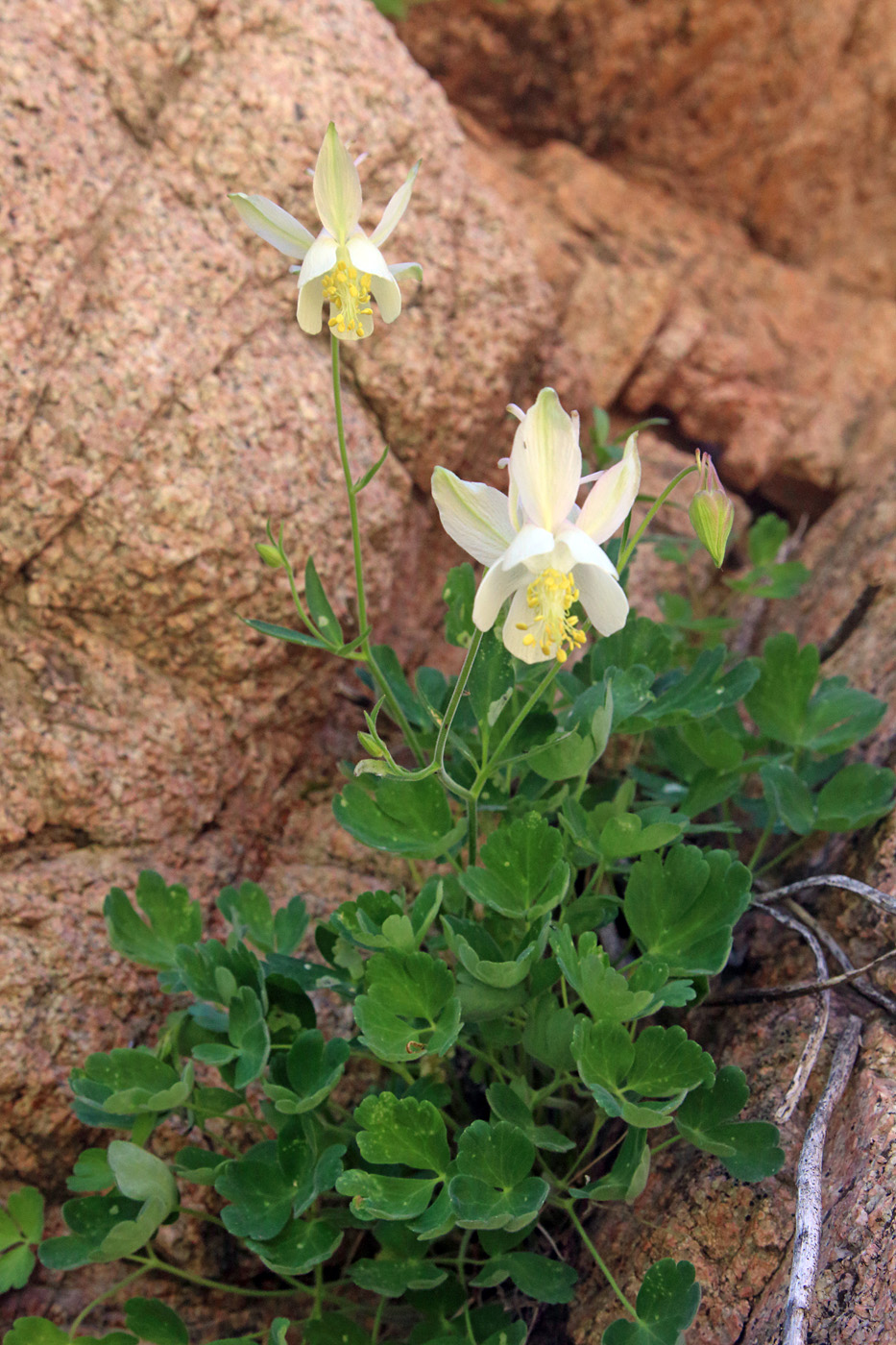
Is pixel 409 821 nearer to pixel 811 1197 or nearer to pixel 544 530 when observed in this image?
pixel 544 530

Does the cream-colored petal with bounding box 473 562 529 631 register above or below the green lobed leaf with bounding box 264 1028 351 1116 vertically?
above

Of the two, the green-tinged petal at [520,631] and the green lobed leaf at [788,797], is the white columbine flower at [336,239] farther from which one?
the green lobed leaf at [788,797]

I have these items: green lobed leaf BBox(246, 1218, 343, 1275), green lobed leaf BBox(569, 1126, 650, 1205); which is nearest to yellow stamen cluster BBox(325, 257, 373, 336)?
green lobed leaf BBox(569, 1126, 650, 1205)

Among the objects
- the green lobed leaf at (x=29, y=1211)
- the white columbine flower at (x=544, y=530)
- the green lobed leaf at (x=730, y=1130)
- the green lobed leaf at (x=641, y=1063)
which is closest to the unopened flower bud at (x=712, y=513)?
the white columbine flower at (x=544, y=530)

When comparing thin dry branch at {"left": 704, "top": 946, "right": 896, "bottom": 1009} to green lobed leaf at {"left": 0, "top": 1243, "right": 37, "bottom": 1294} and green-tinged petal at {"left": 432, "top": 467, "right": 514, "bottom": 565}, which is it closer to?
green-tinged petal at {"left": 432, "top": 467, "right": 514, "bottom": 565}

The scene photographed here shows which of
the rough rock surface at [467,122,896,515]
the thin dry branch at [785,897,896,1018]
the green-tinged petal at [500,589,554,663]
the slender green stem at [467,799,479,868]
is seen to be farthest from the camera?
the rough rock surface at [467,122,896,515]
